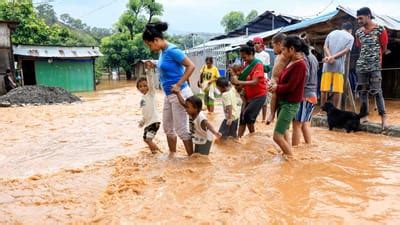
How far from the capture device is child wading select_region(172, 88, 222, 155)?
439 cm

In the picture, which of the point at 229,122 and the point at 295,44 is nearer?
the point at 295,44

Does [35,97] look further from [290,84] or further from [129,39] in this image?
[129,39]

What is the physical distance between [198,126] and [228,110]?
109cm

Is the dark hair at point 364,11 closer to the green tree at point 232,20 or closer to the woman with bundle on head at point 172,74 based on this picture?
the woman with bundle on head at point 172,74

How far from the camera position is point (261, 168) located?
4.08m

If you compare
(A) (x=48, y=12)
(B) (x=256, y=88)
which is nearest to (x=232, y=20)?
(B) (x=256, y=88)

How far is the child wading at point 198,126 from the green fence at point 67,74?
2289cm

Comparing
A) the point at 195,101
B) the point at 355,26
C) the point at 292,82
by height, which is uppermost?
the point at 355,26

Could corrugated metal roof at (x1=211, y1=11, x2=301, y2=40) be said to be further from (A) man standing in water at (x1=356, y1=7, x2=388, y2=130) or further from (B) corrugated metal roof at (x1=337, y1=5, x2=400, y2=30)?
(A) man standing in water at (x1=356, y1=7, x2=388, y2=130)

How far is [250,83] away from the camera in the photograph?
507 centimetres

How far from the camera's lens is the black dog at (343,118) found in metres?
6.27

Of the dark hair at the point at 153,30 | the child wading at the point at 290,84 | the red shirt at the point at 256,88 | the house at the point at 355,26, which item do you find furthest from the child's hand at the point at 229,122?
the house at the point at 355,26

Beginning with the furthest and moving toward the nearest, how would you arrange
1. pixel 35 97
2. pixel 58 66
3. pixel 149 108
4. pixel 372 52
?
pixel 58 66 → pixel 35 97 → pixel 372 52 → pixel 149 108

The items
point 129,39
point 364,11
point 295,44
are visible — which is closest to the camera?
point 295,44
